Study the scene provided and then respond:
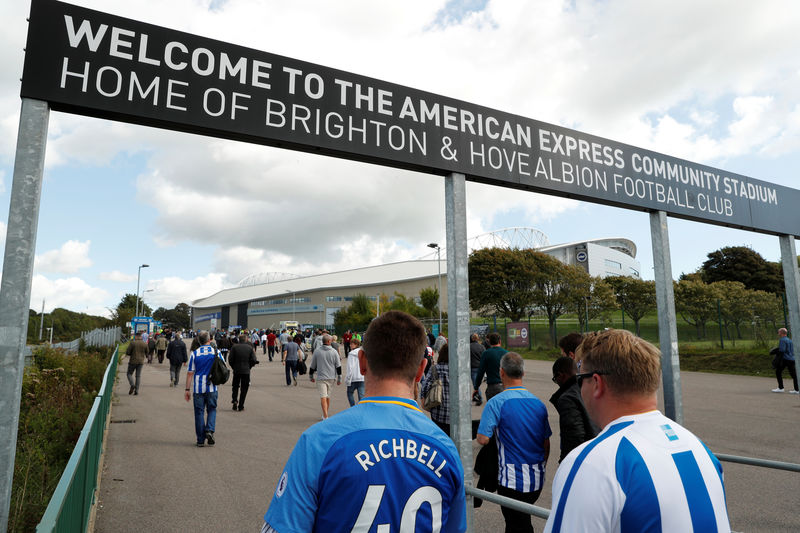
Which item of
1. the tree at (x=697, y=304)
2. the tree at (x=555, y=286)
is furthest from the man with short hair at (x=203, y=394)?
the tree at (x=555, y=286)

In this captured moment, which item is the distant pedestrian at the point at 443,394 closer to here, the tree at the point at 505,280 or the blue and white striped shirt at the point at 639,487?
the blue and white striped shirt at the point at 639,487

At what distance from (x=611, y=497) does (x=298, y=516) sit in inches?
33.5

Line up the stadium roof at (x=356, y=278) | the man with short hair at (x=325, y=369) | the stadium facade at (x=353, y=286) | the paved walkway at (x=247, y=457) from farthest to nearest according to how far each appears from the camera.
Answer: the stadium roof at (x=356, y=278), the stadium facade at (x=353, y=286), the man with short hair at (x=325, y=369), the paved walkway at (x=247, y=457)

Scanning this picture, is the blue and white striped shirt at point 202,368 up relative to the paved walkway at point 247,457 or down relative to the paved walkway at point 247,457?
up

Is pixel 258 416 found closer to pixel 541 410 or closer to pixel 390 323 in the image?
pixel 541 410

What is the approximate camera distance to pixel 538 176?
200 inches

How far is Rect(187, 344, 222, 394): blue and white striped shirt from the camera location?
791cm

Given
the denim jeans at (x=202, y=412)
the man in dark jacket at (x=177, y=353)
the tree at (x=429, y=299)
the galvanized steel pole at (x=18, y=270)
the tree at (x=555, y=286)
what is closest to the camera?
the galvanized steel pole at (x=18, y=270)

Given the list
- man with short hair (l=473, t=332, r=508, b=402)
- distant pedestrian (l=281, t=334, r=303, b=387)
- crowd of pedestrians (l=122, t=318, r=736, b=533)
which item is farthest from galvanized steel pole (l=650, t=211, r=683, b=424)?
distant pedestrian (l=281, t=334, r=303, b=387)

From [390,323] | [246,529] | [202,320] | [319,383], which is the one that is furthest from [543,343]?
[202,320]

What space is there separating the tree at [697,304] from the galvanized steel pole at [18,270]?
30.1 m

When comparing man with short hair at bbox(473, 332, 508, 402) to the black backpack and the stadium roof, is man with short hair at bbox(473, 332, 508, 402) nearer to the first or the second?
the black backpack

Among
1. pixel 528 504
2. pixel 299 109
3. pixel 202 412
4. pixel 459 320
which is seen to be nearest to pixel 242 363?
pixel 202 412

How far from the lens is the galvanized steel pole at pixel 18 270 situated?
2.87 m
